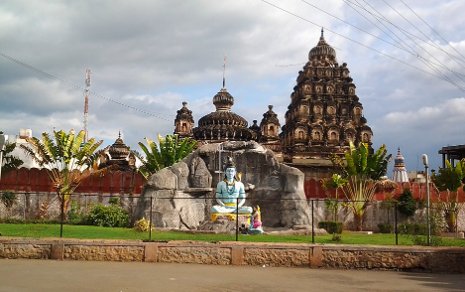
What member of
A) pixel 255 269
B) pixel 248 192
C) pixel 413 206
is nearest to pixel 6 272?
pixel 255 269

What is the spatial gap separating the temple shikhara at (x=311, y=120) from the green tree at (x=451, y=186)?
28.6m

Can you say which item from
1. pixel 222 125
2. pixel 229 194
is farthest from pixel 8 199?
pixel 222 125

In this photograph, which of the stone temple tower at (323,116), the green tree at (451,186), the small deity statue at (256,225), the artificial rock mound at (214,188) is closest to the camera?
the small deity statue at (256,225)

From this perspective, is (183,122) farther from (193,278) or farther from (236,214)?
(193,278)

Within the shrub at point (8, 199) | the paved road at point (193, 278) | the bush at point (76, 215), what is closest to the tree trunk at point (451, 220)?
the paved road at point (193, 278)

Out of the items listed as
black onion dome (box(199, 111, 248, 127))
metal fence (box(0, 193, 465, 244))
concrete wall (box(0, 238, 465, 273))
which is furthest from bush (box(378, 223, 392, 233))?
black onion dome (box(199, 111, 248, 127))

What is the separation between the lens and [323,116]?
6481cm

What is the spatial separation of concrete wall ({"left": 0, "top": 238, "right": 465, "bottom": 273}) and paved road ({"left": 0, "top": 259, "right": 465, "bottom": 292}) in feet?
1.66

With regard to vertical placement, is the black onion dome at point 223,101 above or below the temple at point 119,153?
above

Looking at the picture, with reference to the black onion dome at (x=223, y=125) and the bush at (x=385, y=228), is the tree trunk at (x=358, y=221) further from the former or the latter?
the black onion dome at (x=223, y=125)

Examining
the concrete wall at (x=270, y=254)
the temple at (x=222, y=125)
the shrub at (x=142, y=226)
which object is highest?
the temple at (x=222, y=125)

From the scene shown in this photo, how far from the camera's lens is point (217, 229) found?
19094mm

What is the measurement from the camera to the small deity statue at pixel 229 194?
2022cm

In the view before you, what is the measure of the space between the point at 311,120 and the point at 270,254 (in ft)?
172
